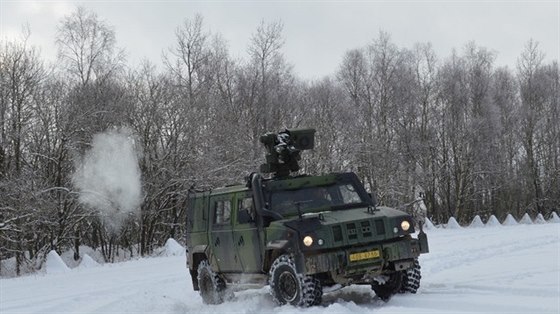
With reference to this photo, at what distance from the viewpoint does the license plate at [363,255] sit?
8.92 meters

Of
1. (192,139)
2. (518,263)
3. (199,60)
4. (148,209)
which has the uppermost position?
(199,60)

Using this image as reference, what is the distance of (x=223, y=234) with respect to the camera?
1070 cm

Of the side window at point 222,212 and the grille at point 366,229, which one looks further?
the side window at point 222,212

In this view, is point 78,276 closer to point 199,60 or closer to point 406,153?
point 199,60

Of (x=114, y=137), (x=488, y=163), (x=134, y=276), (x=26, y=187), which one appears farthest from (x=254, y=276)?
(x=488, y=163)

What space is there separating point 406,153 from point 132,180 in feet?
80.3

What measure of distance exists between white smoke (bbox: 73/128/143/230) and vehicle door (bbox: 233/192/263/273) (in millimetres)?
17927

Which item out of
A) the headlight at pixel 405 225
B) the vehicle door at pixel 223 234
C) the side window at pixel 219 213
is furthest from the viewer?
the side window at pixel 219 213

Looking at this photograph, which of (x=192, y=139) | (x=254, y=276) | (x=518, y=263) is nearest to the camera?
(x=254, y=276)

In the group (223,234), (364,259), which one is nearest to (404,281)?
(364,259)

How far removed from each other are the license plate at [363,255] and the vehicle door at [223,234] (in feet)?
6.95

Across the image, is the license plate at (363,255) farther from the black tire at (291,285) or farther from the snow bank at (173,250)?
the snow bank at (173,250)

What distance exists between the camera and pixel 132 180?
2869 centimetres

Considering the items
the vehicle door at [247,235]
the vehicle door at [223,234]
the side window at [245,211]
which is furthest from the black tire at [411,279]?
the vehicle door at [223,234]
